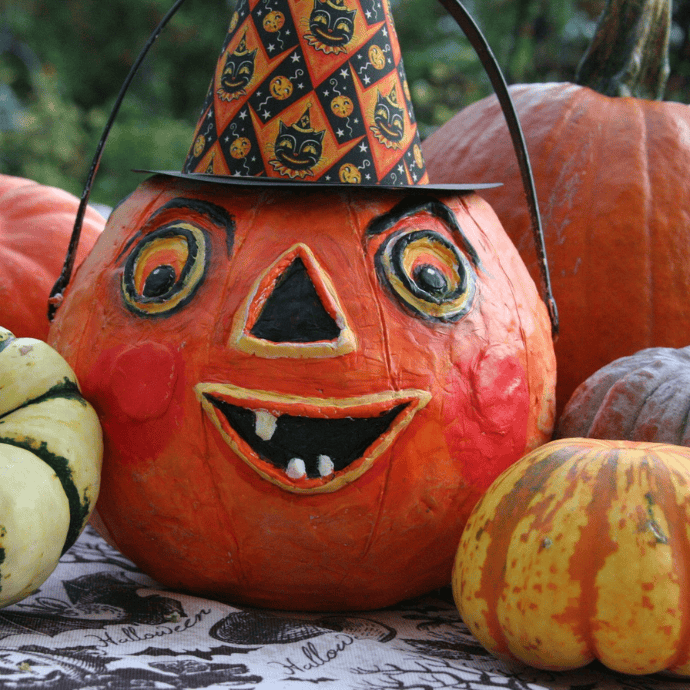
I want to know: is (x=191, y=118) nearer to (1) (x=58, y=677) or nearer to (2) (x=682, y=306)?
(2) (x=682, y=306)

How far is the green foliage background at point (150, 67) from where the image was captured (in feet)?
15.7

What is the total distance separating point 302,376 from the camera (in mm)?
1413

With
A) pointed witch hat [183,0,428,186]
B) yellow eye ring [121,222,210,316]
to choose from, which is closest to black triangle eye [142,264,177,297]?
yellow eye ring [121,222,210,316]

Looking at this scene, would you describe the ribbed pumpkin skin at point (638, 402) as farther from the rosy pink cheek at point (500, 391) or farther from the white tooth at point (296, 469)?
the white tooth at point (296, 469)

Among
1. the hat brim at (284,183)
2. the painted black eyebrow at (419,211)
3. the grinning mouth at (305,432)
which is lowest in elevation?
the grinning mouth at (305,432)

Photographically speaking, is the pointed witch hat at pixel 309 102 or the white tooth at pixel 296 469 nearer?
the white tooth at pixel 296 469

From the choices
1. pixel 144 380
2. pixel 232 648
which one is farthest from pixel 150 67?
pixel 232 648

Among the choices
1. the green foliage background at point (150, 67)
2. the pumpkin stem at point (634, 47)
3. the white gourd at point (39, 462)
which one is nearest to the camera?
the white gourd at point (39, 462)

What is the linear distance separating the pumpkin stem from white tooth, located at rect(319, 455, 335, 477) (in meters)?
1.63

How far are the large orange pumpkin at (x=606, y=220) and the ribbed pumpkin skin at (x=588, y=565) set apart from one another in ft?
2.96

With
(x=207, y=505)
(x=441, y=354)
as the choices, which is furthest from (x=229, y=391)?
(x=441, y=354)

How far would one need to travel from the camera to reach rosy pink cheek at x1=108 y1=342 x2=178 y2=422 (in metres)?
1.46

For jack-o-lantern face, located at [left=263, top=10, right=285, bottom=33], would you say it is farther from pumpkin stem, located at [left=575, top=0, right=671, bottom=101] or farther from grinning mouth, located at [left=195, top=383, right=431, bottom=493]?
pumpkin stem, located at [left=575, top=0, right=671, bottom=101]

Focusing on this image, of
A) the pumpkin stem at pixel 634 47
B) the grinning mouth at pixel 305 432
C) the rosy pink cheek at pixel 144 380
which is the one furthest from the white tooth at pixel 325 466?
the pumpkin stem at pixel 634 47
